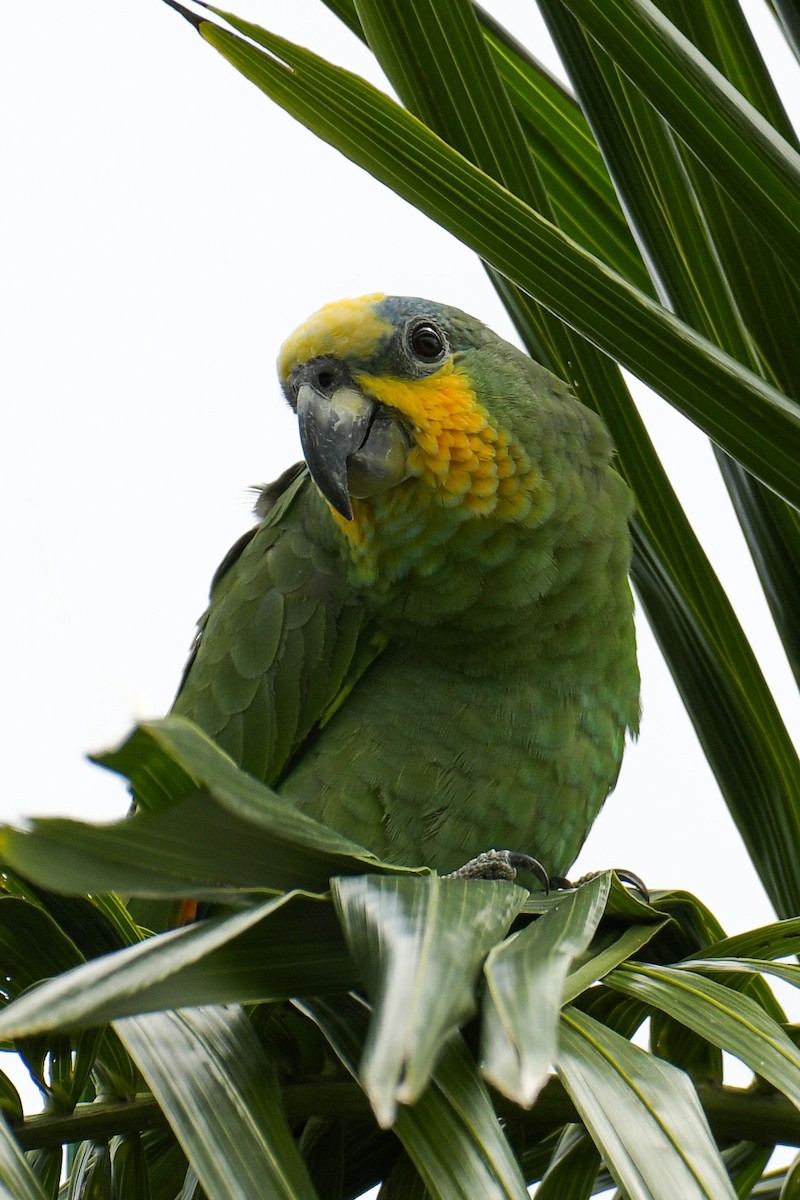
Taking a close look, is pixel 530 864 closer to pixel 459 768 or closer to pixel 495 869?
pixel 495 869

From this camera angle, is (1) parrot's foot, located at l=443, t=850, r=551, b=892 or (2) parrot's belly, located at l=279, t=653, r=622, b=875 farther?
(2) parrot's belly, located at l=279, t=653, r=622, b=875

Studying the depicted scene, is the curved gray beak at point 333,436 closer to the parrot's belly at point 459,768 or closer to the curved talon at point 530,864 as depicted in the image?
the parrot's belly at point 459,768

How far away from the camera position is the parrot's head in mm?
1188

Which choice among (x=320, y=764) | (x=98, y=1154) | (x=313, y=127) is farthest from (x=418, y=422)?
(x=98, y=1154)

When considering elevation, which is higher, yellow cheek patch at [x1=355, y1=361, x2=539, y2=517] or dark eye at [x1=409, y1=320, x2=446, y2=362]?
dark eye at [x1=409, y1=320, x2=446, y2=362]

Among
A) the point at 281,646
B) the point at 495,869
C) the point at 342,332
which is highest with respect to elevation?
the point at 342,332

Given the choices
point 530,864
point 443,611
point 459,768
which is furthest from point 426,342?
point 530,864

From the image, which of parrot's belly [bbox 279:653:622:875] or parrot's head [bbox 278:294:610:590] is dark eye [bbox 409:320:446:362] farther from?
parrot's belly [bbox 279:653:622:875]

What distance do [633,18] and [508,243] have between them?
13 centimetres

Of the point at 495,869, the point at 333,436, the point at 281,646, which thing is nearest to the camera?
the point at 495,869

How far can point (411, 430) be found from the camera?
119 centimetres

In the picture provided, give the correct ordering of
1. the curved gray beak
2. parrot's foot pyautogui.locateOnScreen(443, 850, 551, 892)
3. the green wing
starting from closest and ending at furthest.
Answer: parrot's foot pyautogui.locateOnScreen(443, 850, 551, 892)
the curved gray beak
the green wing

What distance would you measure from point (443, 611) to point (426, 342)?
0.99 feet

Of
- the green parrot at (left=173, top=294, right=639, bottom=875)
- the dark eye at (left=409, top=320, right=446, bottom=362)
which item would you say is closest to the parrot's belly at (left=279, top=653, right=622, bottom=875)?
the green parrot at (left=173, top=294, right=639, bottom=875)
